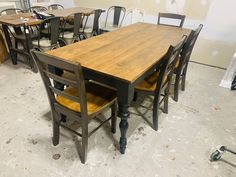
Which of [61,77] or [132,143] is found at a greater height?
[61,77]

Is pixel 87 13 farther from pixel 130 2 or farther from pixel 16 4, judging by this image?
pixel 16 4

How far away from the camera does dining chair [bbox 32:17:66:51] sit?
2.77m

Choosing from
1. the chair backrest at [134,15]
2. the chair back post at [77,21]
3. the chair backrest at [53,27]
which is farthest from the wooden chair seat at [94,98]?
the chair backrest at [134,15]

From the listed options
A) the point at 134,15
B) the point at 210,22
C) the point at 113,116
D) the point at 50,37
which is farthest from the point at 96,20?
the point at 113,116

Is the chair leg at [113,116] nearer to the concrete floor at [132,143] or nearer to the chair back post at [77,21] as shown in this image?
the concrete floor at [132,143]

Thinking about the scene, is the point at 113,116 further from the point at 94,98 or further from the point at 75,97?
the point at 75,97

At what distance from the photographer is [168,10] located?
3582mm

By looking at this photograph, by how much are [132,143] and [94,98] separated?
0.60 meters

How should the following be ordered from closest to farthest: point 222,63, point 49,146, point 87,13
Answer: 1. point 49,146
2. point 222,63
3. point 87,13

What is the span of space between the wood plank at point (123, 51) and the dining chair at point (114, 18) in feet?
5.58

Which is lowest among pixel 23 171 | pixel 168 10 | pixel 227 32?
pixel 23 171

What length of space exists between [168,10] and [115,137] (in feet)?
9.27

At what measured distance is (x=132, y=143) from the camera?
71.0 inches

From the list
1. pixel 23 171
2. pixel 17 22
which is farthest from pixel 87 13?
pixel 23 171
